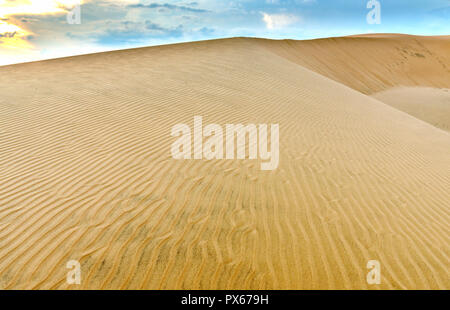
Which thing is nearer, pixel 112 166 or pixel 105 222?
pixel 105 222

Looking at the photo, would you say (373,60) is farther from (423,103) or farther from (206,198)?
(206,198)

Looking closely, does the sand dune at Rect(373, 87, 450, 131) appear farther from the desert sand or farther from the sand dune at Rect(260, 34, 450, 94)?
the desert sand

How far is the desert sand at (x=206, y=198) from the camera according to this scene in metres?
3.08

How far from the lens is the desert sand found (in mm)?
3080

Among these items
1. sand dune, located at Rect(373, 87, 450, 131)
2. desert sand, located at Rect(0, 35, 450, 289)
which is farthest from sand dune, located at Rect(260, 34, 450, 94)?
desert sand, located at Rect(0, 35, 450, 289)

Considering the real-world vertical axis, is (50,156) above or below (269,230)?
above

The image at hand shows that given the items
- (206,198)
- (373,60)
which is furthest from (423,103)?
(206,198)

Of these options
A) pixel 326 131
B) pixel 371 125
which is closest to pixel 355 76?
pixel 371 125

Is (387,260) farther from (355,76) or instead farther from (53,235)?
(355,76)

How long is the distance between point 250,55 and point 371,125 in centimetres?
1056

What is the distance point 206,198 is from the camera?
431 cm

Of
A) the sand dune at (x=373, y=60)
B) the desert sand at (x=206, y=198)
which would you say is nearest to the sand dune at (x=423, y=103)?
the sand dune at (x=373, y=60)

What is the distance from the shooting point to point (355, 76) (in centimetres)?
2630
